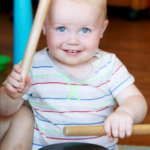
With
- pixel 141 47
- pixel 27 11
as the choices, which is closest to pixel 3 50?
pixel 141 47

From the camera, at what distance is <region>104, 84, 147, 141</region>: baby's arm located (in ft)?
2.53

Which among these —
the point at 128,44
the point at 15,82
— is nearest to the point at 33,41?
the point at 15,82

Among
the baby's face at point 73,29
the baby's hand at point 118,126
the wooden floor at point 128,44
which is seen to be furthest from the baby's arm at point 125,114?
the wooden floor at point 128,44

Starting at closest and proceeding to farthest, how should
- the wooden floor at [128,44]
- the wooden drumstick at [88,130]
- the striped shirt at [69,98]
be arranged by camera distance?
the wooden drumstick at [88,130], the striped shirt at [69,98], the wooden floor at [128,44]

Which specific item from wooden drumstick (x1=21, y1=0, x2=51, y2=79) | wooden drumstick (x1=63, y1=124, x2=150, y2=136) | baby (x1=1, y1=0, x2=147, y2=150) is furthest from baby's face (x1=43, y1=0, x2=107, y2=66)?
wooden drumstick (x1=63, y1=124, x2=150, y2=136)

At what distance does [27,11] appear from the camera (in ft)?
3.86

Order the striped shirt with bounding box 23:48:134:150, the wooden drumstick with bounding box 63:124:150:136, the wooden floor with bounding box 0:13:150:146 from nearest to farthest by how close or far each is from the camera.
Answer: the wooden drumstick with bounding box 63:124:150:136 < the striped shirt with bounding box 23:48:134:150 < the wooden floor with bounding box 0:13:150:146

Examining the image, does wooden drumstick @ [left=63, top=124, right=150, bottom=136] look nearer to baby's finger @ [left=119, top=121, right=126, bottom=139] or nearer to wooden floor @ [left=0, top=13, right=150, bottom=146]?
baby's finger @ [left=119, top=121, right=126, bottom=139]

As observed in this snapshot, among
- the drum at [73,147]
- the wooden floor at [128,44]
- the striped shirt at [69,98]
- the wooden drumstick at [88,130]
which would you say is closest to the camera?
the wooden drumstick at [88,130]

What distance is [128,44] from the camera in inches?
87.0

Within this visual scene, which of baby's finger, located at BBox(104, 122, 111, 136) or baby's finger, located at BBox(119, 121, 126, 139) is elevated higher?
baby's finger, located at BBox(104, 122, 111, 136)

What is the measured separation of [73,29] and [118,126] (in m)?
0.23

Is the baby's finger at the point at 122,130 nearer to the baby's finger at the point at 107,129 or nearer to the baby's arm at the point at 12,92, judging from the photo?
A: the baby's finger at the point at 107,129

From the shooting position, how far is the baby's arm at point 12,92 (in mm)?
768
